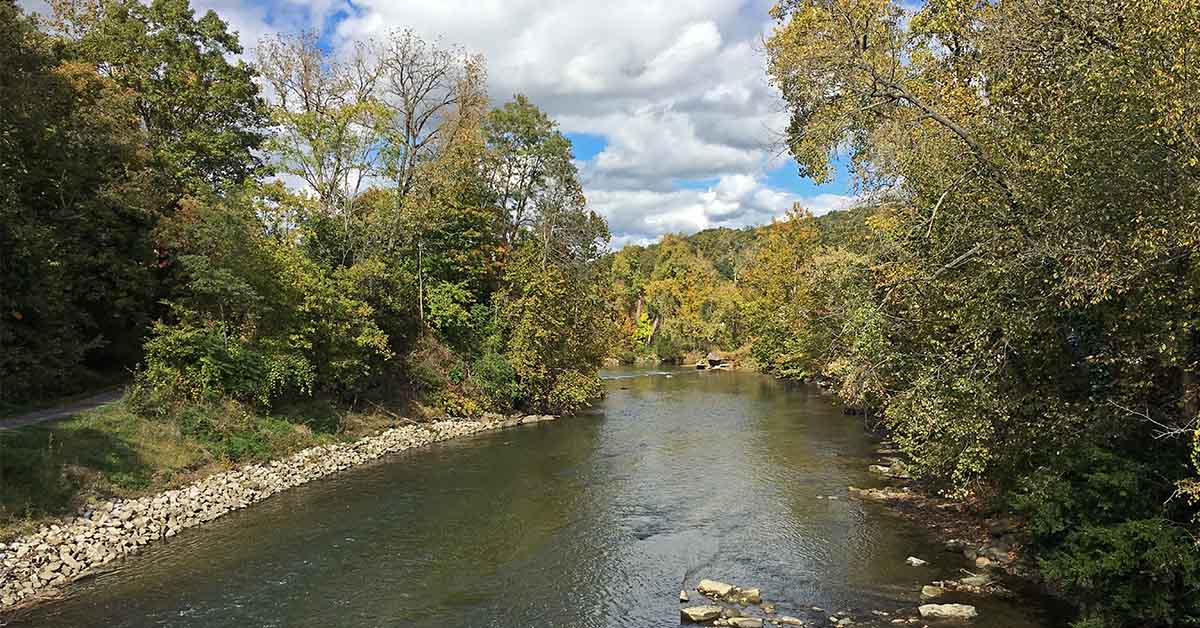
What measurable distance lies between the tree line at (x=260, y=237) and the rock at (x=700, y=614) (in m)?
17.8

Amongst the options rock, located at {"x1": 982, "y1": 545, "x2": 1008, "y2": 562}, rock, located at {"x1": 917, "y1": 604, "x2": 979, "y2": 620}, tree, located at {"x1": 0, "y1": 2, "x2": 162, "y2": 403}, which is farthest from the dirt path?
rock, located at {"x1": 982, "y1": 545, "x2": 1008, "y2": 562}

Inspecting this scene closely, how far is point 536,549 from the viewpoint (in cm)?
1673

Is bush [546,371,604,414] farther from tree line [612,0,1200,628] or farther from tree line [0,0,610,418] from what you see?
tree line [612,0,1200,628]

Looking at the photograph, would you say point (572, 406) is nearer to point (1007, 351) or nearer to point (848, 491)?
point (848, 491)

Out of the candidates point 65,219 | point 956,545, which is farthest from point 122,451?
point 956,545

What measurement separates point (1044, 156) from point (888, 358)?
695 centimetres

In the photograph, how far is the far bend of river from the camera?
13180 millimetres

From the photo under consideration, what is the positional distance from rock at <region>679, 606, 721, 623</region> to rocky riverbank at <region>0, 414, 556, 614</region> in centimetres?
1177

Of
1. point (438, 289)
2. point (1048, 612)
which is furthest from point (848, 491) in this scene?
point (438, 289)

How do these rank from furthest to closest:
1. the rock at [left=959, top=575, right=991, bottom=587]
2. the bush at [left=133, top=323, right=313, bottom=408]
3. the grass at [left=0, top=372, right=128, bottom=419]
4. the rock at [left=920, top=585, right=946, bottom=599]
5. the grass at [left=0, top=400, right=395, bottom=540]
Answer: the bush at [left=133, top=323, right=313, bottom=408] < the grass at [left=0, top=372, right=128, bottom=419] < the grass at [left=0, top=400, right=395, bottom=540] < the rock at [left=959, top=575, right=991, bottom=587] < the rock at [left=920, top=585, right=946, bottom=599]

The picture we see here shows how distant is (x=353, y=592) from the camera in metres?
14.2

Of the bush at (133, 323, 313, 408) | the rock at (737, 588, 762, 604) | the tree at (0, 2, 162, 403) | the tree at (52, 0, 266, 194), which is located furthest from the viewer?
the tree at (52, 0, 266, 194)

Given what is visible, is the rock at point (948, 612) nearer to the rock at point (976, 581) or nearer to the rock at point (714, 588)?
the rock at point (976, 581)

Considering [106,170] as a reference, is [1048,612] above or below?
below
